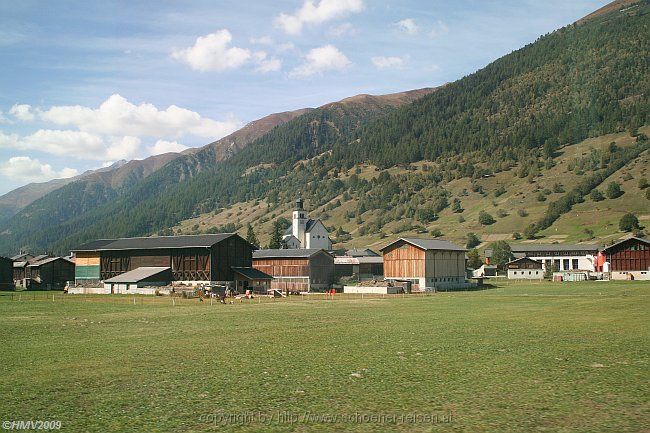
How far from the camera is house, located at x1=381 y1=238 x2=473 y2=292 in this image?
94500mm

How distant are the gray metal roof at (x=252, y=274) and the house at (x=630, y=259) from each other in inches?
2543

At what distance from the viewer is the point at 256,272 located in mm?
100875

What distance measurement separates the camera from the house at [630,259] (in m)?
111

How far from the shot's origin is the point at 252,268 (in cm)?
10406

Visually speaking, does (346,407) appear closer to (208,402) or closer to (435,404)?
(435,404)

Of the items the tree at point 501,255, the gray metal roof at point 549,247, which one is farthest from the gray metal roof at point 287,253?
the gray metal roof at point 549,247

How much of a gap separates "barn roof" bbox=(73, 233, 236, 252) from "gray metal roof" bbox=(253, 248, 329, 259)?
383 inches

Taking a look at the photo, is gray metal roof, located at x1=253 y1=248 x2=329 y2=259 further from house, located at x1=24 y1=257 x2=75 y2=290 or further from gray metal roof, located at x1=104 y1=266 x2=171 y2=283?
house, located at x1=24 y1=257 x2=75 y2=290

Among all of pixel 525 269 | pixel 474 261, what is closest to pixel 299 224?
pixel 474 261

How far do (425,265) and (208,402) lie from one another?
263 ft

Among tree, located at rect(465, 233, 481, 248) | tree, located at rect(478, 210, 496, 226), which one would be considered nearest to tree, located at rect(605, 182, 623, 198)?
tree, located at rect(478, 210, 496, 226)

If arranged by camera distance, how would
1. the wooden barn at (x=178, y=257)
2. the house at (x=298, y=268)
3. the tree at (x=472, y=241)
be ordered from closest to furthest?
the wooden barn at (x=178, y=257) < the house at (x=298, y=268) < the tree at (x=472, y=241)

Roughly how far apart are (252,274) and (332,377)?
3161 inches

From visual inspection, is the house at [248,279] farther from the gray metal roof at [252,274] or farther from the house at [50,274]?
the house at [50,274]
